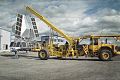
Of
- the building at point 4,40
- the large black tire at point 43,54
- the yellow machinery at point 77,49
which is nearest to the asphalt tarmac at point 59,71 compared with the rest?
the yellow machinery at point 77,49

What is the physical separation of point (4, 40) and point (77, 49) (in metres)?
31.6

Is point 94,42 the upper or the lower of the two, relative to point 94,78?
upper

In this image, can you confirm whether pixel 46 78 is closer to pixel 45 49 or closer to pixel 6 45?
pixel 45 49

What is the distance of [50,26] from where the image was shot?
108 feet

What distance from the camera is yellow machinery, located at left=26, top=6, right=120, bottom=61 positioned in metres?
28.6

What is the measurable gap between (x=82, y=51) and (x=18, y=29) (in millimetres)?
12476

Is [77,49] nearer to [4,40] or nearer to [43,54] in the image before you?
[43,54]

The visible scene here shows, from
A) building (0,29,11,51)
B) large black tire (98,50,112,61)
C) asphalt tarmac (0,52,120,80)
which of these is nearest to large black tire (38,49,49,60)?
large black tire (98,50,112,61)

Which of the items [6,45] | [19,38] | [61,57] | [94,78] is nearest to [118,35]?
[61,57]

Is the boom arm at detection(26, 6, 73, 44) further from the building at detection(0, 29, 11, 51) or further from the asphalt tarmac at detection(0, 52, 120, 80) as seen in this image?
the building at detection(0, 29, 11, 51)

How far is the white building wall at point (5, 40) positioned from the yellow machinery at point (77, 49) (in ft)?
84.9

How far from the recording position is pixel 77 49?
1193 inches

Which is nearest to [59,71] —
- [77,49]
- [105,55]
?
[105,55]

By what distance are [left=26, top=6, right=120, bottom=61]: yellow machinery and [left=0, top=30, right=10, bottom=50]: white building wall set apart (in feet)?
84.9
